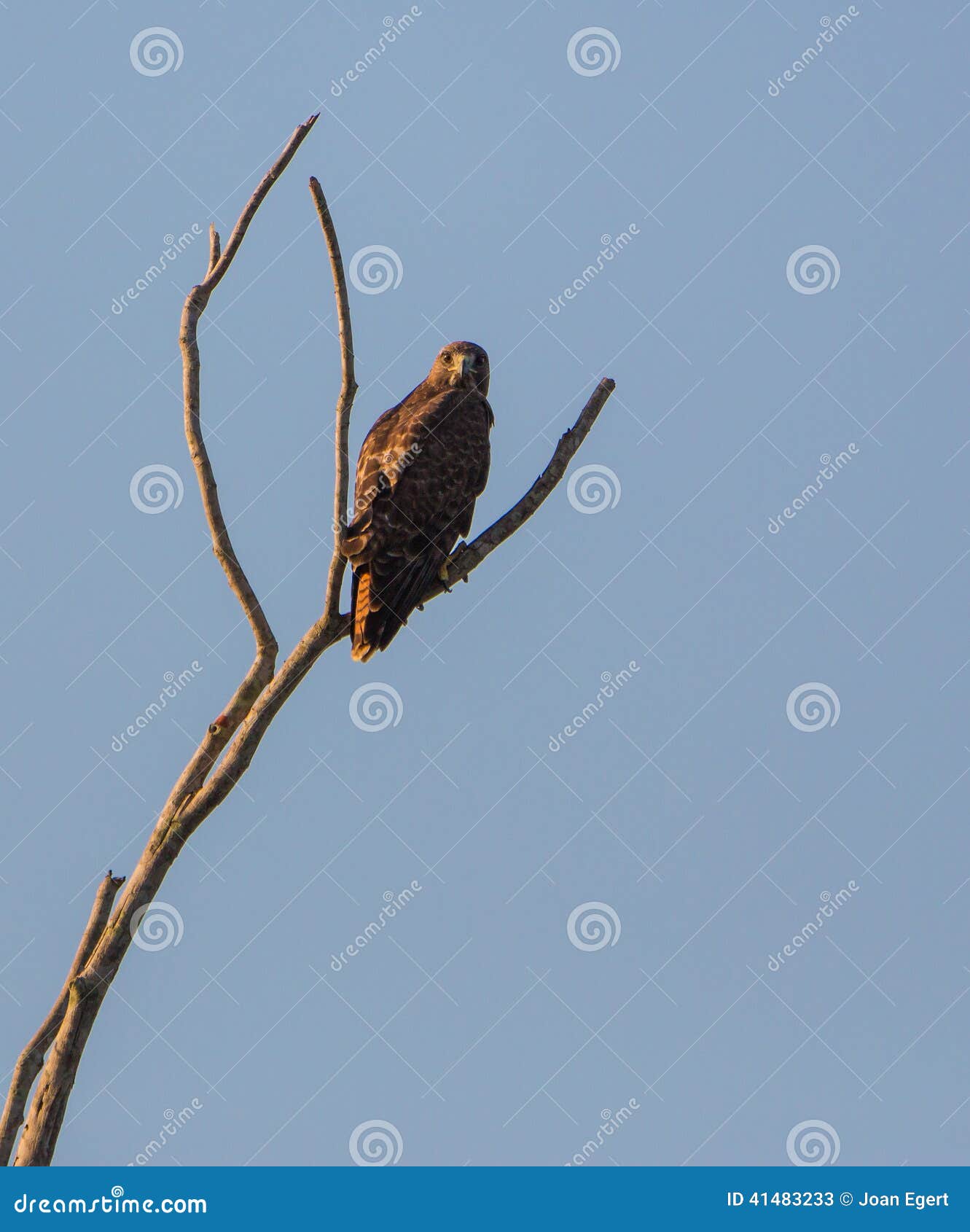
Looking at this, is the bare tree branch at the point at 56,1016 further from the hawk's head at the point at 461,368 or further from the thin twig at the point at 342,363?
the hawk's head at the point at 461,368

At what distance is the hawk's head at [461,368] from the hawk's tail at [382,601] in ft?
7.59

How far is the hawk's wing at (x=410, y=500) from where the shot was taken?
27.7 ft

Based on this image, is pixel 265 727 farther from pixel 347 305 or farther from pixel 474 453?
pixel 474 453

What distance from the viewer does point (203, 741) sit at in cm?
631

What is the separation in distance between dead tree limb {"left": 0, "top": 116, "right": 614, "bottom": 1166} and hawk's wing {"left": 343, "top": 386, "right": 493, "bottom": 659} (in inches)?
75.1

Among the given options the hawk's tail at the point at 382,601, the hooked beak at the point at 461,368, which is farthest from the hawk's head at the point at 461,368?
the hawk's tail at the point at 382,601

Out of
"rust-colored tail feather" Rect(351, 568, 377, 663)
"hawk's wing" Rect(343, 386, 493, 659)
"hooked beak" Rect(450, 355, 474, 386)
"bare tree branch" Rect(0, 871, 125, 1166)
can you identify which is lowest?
"bare tree branch" Rect(0, 871, 125, 1166)

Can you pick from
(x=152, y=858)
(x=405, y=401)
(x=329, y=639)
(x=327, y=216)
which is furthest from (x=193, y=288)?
(x=405, y=401)

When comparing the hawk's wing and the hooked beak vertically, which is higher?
the hooked beak

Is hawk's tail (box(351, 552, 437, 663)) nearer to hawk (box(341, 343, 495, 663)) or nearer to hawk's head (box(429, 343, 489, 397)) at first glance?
hawk (box(341, 343, 495, 663))

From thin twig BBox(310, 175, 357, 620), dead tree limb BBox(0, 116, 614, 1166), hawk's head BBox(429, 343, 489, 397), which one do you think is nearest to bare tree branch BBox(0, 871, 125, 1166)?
dead tree limb BBox(0, 116, 614, 1166)

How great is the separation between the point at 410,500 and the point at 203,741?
3.08 meters

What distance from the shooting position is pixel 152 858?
6164 mm

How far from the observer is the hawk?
8.44 meters
